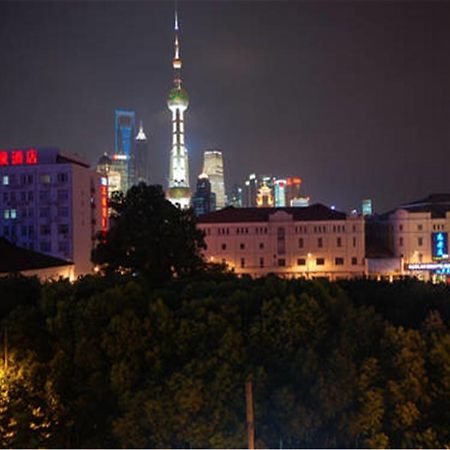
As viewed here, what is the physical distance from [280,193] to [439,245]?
70.5m

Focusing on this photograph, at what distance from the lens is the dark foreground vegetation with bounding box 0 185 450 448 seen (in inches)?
318

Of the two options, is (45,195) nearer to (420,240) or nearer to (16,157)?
(16,157)

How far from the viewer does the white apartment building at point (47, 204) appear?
115 ft

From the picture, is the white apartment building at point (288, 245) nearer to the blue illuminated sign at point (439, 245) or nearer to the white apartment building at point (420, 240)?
the white apartment building at point (420, 240)

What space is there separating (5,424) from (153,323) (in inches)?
107

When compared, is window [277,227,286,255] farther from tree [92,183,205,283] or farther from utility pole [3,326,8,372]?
utility pole [3,326,8,372]

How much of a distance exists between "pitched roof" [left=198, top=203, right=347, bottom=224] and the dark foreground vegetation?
93.6ft

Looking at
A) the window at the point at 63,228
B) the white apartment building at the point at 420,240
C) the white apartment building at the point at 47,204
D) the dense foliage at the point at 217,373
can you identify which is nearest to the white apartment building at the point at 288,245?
the white apartment building at the point at 420,240

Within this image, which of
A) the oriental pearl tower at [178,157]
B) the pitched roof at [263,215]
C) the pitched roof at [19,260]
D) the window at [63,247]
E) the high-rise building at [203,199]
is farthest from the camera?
the high-rise building at [203,199]

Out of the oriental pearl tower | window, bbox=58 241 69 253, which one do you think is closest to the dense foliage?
window, bbox=58 241 69 253

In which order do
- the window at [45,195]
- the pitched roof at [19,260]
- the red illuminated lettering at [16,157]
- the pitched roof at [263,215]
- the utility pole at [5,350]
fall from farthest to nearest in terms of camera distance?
the pitched roof at [263,215] < the red illuminated lettering at [16,157] < the window at [45,195] < the pitched roof at [19,260] < the utility pole at [5,350]

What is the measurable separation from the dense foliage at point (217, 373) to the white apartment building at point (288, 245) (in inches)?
1113

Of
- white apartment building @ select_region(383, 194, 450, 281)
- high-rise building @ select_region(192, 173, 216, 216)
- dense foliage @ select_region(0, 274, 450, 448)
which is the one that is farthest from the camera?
high-rise building @ select_region(192, 173, 216, 216)

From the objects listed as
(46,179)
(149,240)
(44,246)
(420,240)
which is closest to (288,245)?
(420,240)
